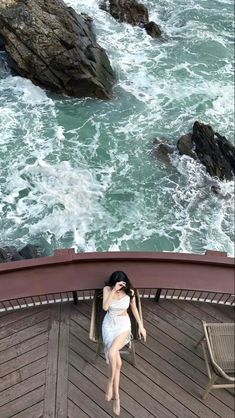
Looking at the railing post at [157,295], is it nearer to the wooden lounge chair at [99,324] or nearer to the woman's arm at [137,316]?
the wooden lounge chair at [99,324]

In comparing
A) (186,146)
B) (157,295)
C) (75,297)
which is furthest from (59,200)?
(157,295)

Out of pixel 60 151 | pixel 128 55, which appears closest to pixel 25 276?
pixel 60 151

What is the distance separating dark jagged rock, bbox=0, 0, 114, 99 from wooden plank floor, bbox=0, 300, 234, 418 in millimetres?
11219

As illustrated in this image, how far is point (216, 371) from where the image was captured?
5625 millimetres

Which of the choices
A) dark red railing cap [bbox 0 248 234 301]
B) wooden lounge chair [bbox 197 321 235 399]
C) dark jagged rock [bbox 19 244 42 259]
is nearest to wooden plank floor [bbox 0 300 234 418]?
wooden lounge chair [bbox 197 321 235 399]

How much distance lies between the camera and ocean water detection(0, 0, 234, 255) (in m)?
12.9

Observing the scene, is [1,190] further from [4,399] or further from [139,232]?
[4,399]

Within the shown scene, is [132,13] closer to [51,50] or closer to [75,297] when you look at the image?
[51,50]

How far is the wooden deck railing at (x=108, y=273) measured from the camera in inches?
240

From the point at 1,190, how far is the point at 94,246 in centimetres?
336

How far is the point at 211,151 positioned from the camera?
572 inches

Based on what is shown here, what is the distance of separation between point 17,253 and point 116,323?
19.9 ft

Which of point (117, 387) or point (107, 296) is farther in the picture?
point (107, 296)

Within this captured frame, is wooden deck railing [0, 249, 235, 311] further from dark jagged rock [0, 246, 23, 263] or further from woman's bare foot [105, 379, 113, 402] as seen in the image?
dark jagged rock [0, 246, 23, 263]
